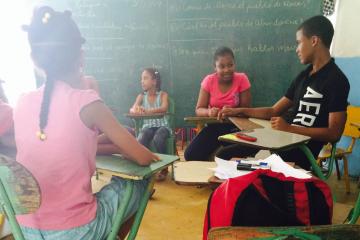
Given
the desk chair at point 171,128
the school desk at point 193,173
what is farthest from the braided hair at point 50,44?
the desk chair at point 171,128

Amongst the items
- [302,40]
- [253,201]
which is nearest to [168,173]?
[302,40]

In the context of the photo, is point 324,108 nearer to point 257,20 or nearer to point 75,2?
point 257,20

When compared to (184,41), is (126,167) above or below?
below

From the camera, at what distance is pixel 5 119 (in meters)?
1.44

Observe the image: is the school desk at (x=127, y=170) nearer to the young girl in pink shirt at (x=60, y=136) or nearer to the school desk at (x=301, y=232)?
the young girl in pink shirt at (x=60, y=136)

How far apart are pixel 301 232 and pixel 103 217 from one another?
2.33 feet

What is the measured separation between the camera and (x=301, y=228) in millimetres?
756

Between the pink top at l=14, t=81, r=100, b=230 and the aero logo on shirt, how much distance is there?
4.34 feet

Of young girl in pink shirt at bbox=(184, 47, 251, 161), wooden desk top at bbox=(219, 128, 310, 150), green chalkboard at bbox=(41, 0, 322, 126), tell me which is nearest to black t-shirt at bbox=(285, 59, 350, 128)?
wooden desk top at bbox=(219, 128, 310, 150)

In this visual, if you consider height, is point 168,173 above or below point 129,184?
below

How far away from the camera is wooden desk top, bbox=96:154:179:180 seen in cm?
108

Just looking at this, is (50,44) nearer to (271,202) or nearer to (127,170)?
(127,170)

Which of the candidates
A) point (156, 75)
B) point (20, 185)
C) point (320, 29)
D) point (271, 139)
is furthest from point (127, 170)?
point (156, 75)

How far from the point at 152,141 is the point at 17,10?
2222 mm
